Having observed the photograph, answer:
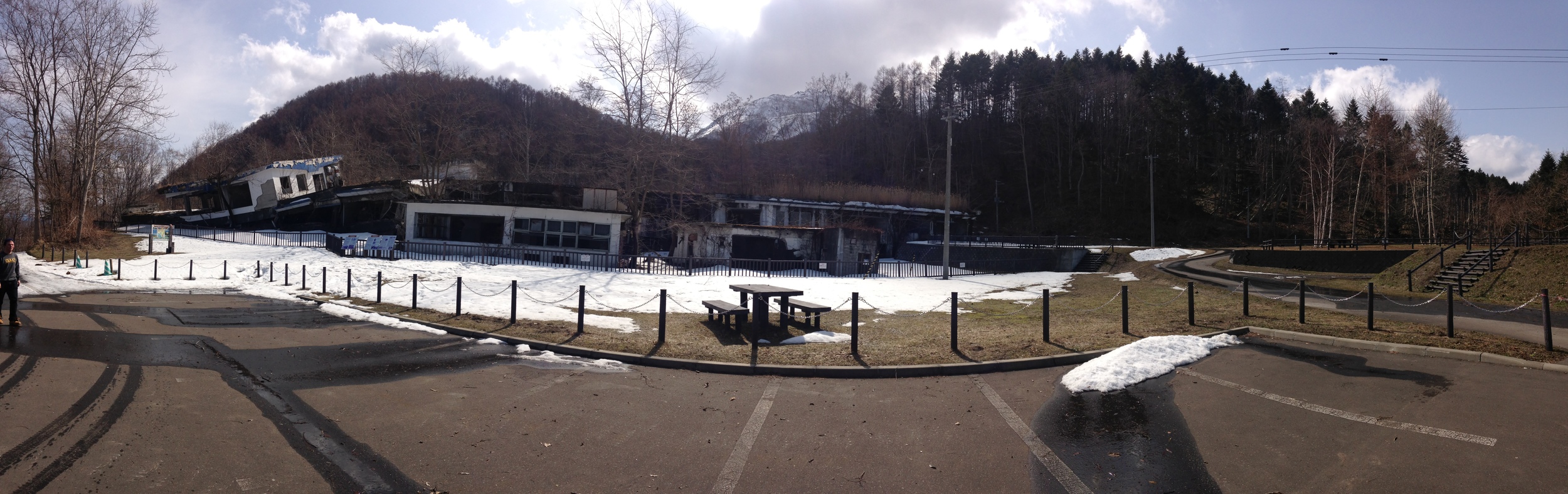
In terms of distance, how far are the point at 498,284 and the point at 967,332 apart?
14.2m

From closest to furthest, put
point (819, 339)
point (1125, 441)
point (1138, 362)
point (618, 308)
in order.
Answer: point (1125, 441) → point (1138, 362) → point (819, 339) → point (618, 308)

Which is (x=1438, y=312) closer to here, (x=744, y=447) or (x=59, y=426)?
(x=744, y=447)

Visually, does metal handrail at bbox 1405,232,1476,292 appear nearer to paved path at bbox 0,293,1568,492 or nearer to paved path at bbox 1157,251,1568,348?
paved path at bbox 1157,251,1568,348

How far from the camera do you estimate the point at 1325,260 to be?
28359 mm

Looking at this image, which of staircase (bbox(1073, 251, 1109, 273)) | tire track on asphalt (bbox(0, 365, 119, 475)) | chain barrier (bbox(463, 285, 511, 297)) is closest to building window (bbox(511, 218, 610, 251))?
chain barrier (bbox(463, 285, 511, 297))

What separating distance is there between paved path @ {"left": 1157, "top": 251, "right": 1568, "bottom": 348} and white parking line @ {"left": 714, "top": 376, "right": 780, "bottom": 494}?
37.9 feet

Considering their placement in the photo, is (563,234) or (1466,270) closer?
(1466,270)

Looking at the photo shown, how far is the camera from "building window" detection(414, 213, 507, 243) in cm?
3734

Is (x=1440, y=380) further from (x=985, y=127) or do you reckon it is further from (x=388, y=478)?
(x=985, y=127)

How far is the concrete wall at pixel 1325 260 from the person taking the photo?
2591cm

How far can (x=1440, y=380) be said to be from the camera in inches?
301

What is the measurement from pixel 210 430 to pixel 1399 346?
Result: 14.5m

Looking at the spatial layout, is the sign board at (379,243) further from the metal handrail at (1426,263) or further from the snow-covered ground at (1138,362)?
the metal handrail at (1426,263)

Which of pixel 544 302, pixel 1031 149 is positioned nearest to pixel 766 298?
pixel 544 302
